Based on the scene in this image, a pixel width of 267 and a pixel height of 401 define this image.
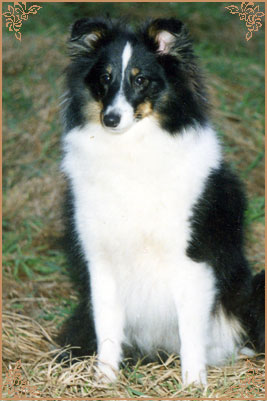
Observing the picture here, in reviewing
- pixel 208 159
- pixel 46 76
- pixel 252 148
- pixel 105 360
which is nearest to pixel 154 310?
pixel 105 360

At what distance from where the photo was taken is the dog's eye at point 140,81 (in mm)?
3529

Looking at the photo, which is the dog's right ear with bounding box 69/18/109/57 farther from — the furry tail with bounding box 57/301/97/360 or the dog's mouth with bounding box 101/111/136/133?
the furry tail with bounding box 57/301/97/360

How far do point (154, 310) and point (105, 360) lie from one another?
1.50 feet

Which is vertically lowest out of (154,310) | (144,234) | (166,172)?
(154,310)

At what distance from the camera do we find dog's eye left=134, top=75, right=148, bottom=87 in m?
3.53

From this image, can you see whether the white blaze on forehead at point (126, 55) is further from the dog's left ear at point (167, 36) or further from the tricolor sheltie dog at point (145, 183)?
the dog's left ear at point (167, 36)

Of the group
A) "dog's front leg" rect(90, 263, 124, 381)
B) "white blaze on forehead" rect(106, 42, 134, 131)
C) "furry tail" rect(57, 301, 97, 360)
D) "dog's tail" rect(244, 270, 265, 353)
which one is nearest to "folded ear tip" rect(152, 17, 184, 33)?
"white blaze on forehead" rect(106, 42, 134, 131)

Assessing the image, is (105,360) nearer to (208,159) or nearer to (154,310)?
(154,310)

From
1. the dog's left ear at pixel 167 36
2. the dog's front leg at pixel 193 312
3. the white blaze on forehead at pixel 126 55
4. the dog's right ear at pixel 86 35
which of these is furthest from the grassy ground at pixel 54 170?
the dog's left ear at pixel 167 36

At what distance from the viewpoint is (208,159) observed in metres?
3.72

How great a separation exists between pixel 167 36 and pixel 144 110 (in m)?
0.47

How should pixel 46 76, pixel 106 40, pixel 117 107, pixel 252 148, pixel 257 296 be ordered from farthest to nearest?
pixel 46 76 → pixel 252 148 → pixel 257 296 → pixel 106 40 → pixel 117 107

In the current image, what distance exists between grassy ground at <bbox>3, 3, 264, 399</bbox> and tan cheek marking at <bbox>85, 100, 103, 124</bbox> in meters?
1.57

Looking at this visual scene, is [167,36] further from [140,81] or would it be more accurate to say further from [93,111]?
[93,111]
